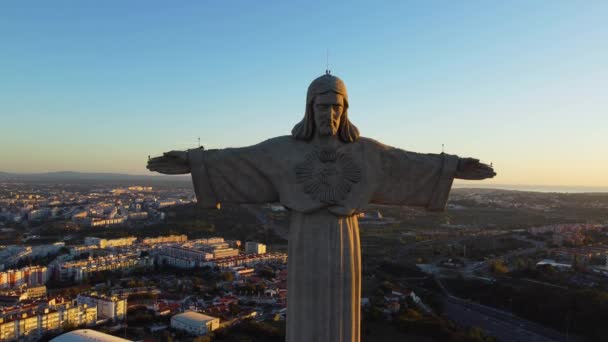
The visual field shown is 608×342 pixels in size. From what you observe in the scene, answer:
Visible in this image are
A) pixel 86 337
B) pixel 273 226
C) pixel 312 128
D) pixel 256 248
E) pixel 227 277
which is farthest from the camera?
pixel 273 226

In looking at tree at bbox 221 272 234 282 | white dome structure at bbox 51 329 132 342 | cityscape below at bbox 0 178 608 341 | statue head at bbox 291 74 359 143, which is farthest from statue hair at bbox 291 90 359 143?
tree at bbox 221 272 234 282

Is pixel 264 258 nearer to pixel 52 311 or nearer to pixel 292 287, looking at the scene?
pixel 52 311

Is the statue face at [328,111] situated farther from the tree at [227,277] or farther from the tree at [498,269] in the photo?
the tree at [498,269]

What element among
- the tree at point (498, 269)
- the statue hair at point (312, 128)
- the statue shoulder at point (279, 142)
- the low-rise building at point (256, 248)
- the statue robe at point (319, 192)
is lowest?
the low-rise building at point (256, 248)

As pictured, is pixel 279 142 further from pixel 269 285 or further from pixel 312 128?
pixel 269 285

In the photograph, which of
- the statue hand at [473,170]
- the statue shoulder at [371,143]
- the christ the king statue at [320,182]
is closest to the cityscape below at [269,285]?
the statue hand at [473,170]

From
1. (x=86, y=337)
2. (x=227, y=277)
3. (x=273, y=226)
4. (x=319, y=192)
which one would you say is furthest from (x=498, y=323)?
(x=273, y=226)
